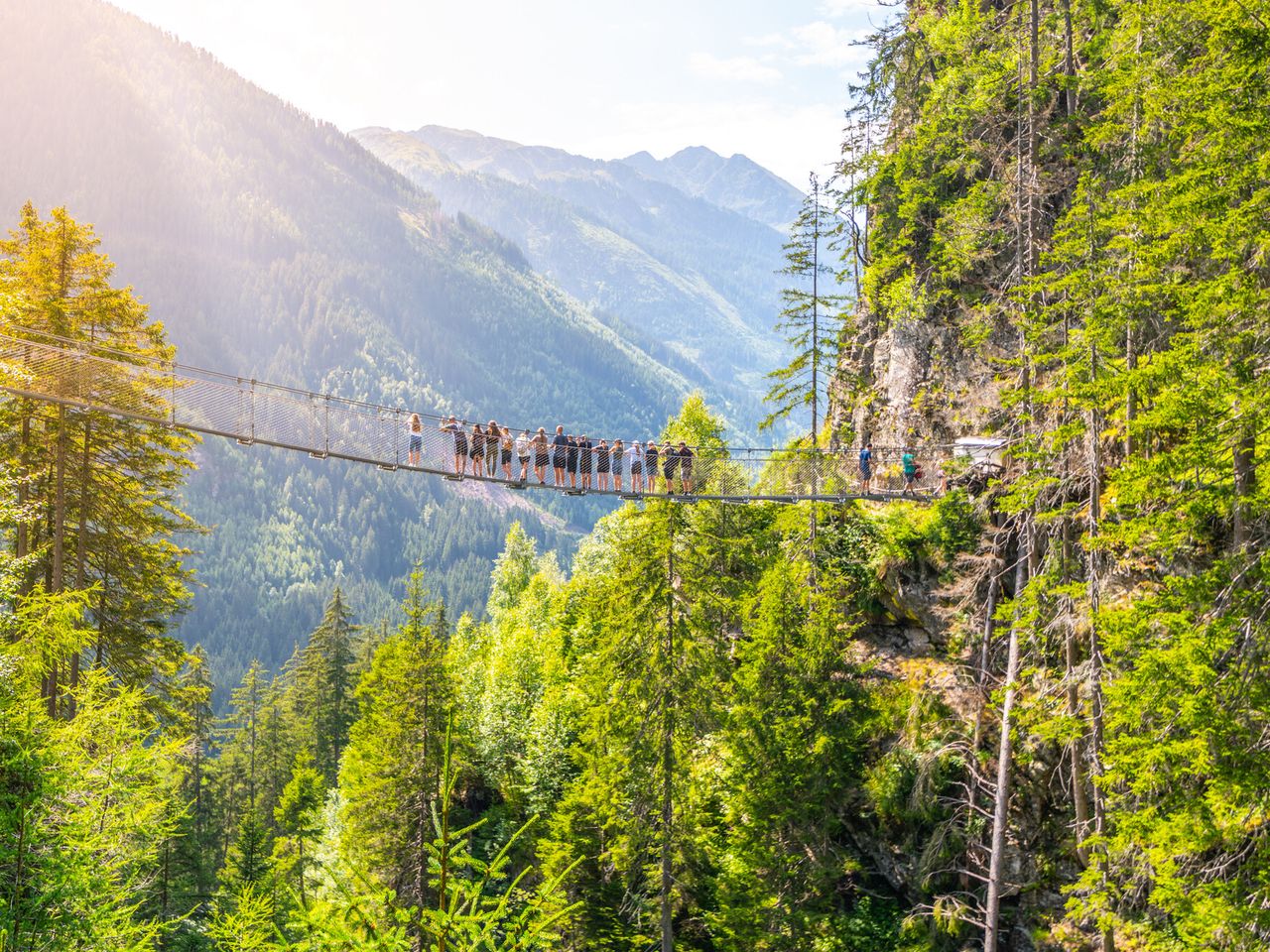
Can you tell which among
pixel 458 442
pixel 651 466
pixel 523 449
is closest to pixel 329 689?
pixel 523 449

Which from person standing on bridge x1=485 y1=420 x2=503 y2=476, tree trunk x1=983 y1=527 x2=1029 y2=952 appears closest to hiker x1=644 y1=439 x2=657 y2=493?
person standing on bridge x1=485 y1=420 x2=503 y2=476

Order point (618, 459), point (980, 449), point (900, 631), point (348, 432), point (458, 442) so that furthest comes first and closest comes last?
point (900, 631), point (618, 459), point (458, 442), point (980, 449), point (348, 432)

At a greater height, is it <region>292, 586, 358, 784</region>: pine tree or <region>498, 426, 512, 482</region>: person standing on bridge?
<region>498, 426, 512, 482</region>: person standing on bridge

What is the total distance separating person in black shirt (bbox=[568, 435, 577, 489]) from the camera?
20.6 m

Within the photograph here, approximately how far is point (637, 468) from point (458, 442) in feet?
13.2

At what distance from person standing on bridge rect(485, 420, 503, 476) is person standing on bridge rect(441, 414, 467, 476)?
1.59 ft

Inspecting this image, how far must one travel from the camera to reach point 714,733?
72.8 feet

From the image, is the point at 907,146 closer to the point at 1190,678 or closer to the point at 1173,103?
the point at 1173,103

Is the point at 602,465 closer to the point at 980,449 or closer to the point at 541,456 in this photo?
the point at 541,456

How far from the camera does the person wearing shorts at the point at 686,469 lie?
70.7ft

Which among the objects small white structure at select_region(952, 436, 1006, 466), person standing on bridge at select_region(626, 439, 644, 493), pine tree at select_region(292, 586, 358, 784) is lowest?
pine tree at select_region(292, 586, 358, 784)

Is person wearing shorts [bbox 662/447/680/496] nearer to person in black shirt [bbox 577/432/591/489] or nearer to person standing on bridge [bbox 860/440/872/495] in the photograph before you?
person in black shirt [bbox 577/432/591/489]

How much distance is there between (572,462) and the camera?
71.8 ft

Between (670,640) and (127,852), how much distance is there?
480 inches
